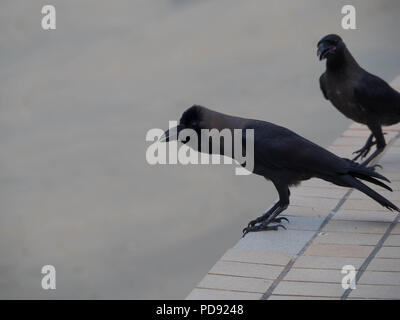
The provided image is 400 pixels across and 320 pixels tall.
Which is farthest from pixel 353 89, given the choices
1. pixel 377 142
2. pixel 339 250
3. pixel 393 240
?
pixel 339 250

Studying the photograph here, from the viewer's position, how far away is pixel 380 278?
4.68m

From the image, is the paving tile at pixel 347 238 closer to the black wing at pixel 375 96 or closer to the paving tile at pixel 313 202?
the paving tile at pixel 313 202

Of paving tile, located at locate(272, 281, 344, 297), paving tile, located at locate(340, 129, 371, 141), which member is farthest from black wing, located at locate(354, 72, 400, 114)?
paving tile, located at locate(272, 281, 344, 297)

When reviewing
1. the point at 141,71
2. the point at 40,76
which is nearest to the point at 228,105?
the point at 141,71

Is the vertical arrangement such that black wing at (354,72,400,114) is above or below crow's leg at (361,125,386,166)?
above

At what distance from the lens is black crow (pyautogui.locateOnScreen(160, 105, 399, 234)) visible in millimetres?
5262

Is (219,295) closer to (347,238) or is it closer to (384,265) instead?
(384,265)

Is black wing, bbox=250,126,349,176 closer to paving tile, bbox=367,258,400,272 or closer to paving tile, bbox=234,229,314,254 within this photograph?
paving tile, bbox=234,229,314,254

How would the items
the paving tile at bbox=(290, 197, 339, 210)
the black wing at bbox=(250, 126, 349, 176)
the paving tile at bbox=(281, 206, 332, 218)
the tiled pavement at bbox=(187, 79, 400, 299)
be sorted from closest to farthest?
the tiled pavement at bbox=(187, 79, 400, 299) < the black wing at bbox=(250, 126, 349, 176) < the paving tile at bbox=(281, 206, 332, 218) < the paving tile at bbox=(290, 197, 339, 210)

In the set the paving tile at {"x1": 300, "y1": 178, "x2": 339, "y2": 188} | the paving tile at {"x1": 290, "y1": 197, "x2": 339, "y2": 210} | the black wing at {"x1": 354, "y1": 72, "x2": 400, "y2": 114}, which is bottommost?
the paving tile at {"x1": 290, "y1": 197, "x2": 339, "y2": 210}

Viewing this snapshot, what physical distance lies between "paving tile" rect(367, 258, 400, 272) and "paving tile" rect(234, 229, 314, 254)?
0.41 metres
